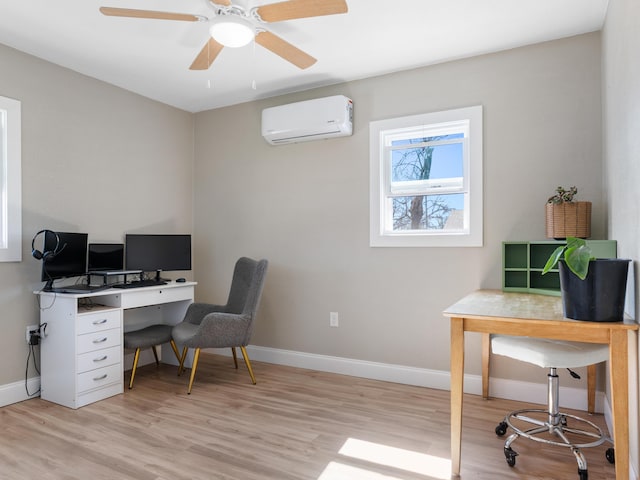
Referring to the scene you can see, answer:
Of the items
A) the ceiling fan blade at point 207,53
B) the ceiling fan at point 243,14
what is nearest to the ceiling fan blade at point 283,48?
the ceiling fan at point 243,14

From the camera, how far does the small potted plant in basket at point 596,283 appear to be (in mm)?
1753

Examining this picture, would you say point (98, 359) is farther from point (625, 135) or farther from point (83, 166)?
point (625, 135)

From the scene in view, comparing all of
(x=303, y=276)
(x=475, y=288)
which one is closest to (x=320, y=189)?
(x=303, y=276)

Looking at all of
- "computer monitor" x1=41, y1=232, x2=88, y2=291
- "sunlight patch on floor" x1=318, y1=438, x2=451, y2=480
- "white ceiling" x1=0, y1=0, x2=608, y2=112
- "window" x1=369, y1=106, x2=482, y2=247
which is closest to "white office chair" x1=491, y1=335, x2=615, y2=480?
"sunlight patch on floor" x1=318, y1=438, x2=451, y2=480

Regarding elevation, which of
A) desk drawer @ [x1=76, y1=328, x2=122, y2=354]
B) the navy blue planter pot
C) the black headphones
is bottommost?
desk drawer @ [x1=76, y1=328, x2=122, y2=354]

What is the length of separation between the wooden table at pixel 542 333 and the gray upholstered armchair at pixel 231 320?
5.52ft

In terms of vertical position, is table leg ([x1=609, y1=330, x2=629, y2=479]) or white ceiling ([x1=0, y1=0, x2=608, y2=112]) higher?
white ceiling ([x1=0, y1=0, x2=608, y2=112])

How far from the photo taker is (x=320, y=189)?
378cm

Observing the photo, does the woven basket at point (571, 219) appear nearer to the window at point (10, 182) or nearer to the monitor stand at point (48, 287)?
the monitor stand at point (48, 287)

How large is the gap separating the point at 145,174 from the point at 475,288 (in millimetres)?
3090

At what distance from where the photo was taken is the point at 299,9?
6.77 feet

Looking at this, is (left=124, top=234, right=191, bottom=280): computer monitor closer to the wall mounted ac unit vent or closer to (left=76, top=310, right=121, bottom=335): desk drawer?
(left=76, top=310, right=121, bottom=335): desk drawer

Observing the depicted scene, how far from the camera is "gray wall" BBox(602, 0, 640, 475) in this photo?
177 cm

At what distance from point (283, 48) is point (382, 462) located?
2376mm
